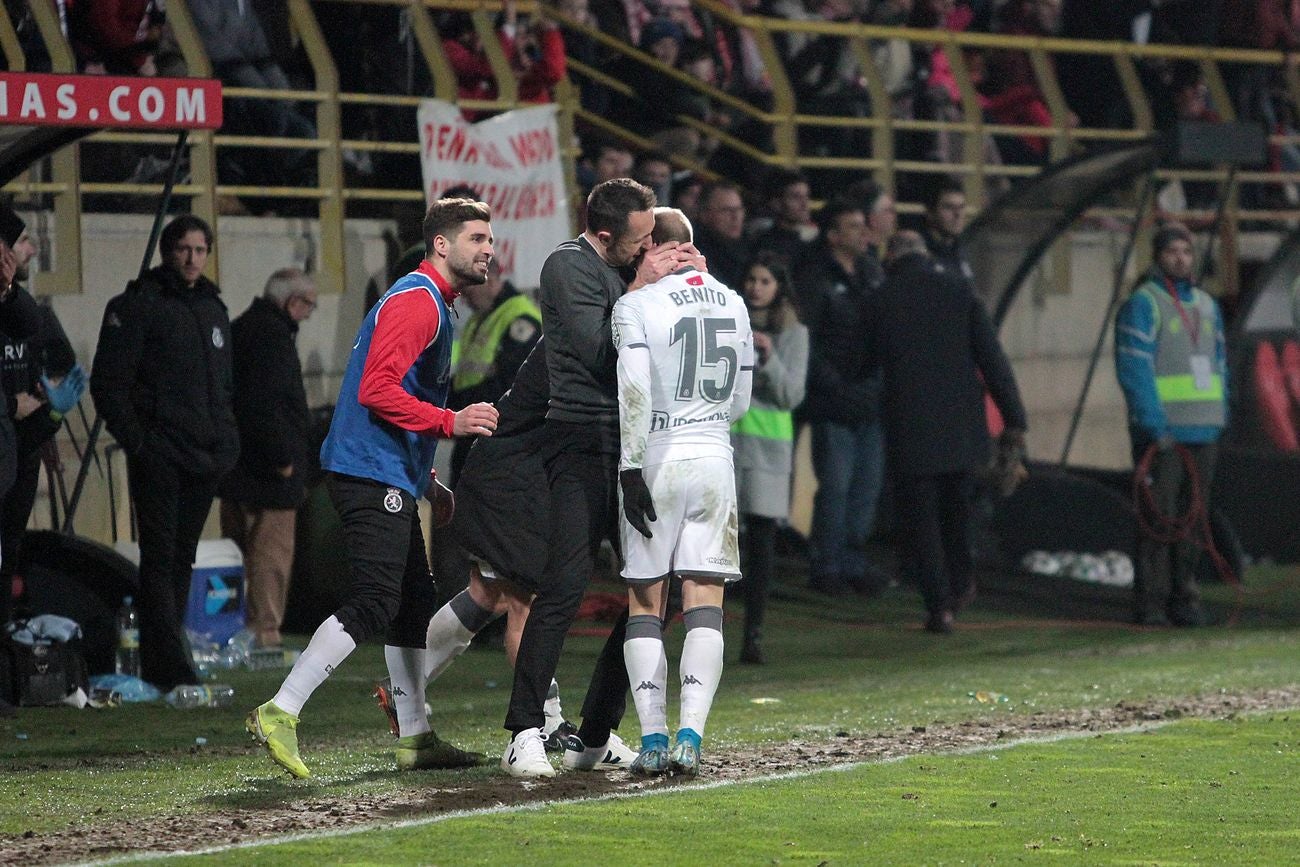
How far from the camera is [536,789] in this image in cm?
761

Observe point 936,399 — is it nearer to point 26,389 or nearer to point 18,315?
point 26,389

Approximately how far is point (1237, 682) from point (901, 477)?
3.02m

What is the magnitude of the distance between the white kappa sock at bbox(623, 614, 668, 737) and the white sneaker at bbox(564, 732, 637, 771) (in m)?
0.24

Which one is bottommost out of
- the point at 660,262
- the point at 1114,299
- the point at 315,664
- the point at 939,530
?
the point at 315,664

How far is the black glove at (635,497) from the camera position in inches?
303

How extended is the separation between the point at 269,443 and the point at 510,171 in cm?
365

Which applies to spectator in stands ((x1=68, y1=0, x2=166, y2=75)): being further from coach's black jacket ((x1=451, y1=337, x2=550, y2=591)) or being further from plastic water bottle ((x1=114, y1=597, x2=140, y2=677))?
coach's black jacket ((x1=451, y1=337, x2=550, y2=591))

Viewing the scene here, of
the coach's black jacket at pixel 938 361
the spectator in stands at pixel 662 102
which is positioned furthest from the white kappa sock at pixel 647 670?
the spectator in stands at pixel 662 102

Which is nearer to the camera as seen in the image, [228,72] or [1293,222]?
[228,72]

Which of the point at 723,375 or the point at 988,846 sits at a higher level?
the point at 723,375

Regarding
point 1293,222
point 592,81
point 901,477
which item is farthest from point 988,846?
point 1293,222

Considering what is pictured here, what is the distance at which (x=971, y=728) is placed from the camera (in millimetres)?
9367

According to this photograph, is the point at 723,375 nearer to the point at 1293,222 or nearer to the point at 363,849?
the point at 363,849

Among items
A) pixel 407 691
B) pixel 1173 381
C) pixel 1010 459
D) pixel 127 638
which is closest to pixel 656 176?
pixel 1010 459
